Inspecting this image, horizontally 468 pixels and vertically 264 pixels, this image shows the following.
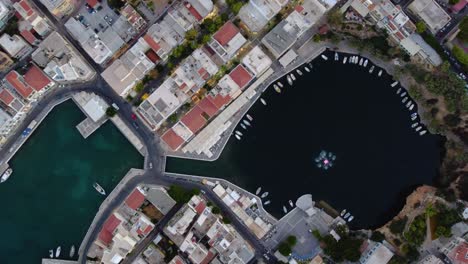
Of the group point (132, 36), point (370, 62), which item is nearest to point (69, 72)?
point (132, 36)

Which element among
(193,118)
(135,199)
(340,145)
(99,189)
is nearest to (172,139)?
(193,118)

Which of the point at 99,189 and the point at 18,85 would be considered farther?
the point at 99,189

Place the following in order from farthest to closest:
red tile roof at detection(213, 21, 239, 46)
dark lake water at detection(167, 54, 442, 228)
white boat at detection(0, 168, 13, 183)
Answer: white boat at detection(0, 168, 13, 183) < dark lake water at detection(167, 54, 442, 228) < red tile roof at detection(213, 21, 239, 46)

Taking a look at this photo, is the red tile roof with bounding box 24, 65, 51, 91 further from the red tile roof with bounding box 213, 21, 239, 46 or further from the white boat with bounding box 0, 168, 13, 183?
the red tile roof with bounding box 213, 21, 239, 46

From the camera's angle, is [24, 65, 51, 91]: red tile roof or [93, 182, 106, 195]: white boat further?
[93, 182, 106, 195]: white boat

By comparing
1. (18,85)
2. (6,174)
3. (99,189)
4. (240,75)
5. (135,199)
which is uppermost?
(18,85)

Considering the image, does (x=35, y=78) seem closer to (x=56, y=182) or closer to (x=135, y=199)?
(x=56, y=182)

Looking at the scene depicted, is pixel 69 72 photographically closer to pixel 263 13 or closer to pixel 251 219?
pixel 263 13

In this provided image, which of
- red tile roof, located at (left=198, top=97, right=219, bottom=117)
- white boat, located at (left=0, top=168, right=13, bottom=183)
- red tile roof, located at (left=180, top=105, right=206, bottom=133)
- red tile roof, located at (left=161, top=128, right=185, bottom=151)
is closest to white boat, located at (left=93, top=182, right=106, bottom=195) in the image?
red tile roof, located at (left=161, top=128, right=185, bottom=151)
